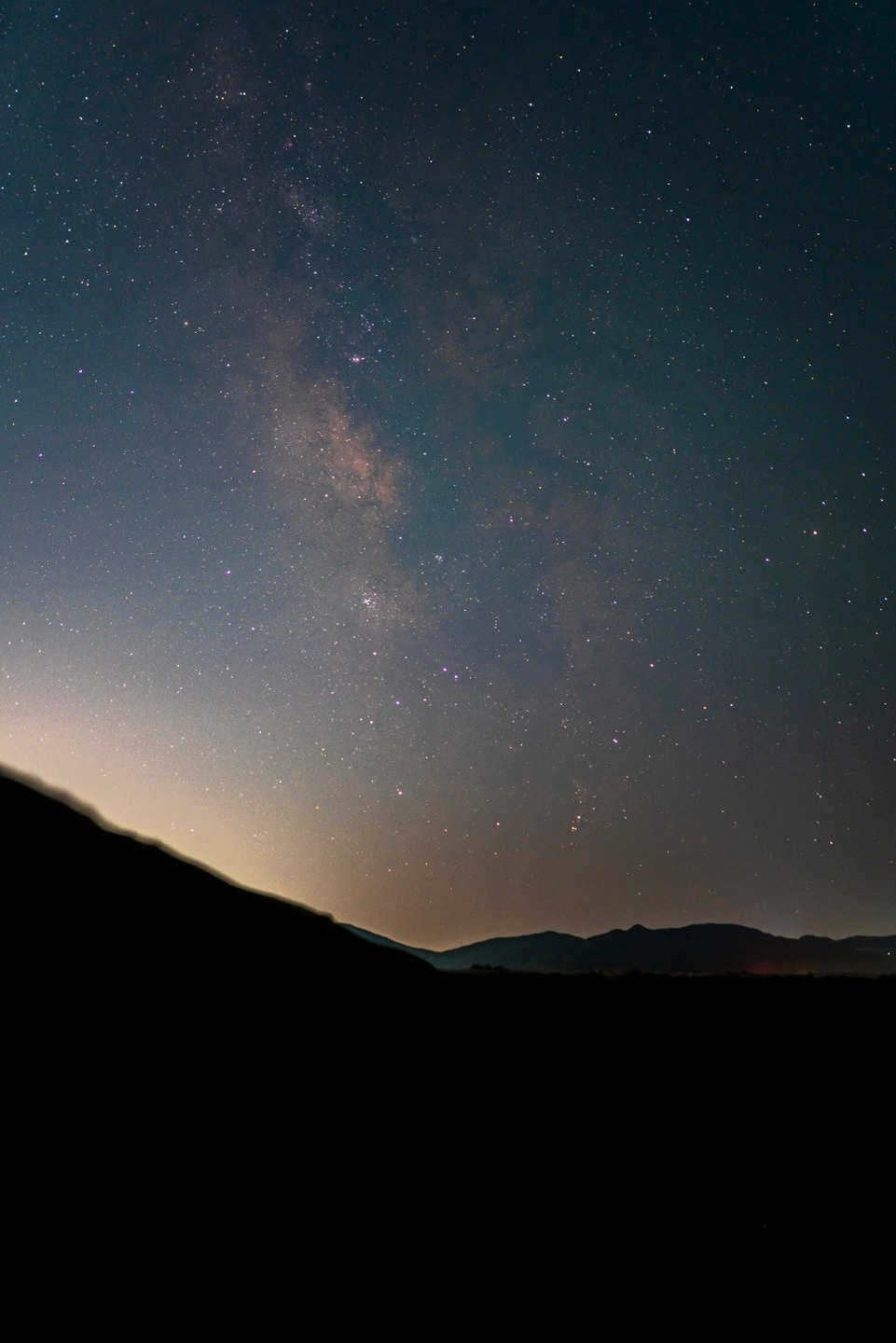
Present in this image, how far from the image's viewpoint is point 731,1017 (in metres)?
14.1

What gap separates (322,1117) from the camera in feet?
20.7

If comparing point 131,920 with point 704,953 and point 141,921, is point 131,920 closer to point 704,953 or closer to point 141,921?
point 141,921

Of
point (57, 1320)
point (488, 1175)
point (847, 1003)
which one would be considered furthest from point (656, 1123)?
point (847, 1003)

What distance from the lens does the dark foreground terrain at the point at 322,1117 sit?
4527 millimetres

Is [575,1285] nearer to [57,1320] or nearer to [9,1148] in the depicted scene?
[57,1320]

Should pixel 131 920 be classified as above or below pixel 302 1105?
above

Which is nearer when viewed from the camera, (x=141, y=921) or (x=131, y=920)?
(x=131, y=920)

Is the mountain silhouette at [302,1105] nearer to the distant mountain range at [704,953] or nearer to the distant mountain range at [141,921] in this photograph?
the distant mountain range at [141,921]

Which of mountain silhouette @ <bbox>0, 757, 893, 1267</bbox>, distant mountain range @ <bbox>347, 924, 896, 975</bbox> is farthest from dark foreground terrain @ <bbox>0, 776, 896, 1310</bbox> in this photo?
distant mountain range @ <bbox>347, 924, 896, 975</bbox>

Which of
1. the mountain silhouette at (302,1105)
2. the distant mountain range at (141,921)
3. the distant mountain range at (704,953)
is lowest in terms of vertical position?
the distant mountain range at (704,953)

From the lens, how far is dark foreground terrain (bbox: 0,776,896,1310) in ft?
14.9

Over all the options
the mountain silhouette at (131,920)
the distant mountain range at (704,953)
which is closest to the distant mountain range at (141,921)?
the mountain silhouette at (131,920)

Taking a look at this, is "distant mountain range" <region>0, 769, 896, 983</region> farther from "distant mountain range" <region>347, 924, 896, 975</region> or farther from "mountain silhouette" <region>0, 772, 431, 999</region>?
"distant mountain range" <region>347, 924, 896, 975</region>

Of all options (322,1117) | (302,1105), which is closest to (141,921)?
(302,1105)
